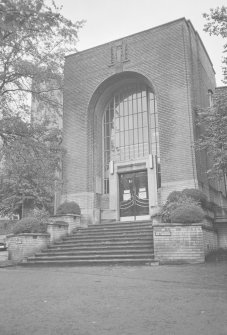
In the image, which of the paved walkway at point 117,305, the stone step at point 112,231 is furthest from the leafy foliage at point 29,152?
the paved walkway at point 117,305

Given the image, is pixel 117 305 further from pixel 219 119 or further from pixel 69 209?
pixel 69 209

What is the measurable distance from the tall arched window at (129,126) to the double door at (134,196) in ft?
3.15

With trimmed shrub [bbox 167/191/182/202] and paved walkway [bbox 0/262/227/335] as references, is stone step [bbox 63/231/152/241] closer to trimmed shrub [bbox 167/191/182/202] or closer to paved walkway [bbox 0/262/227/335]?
trimmed shrub [bbox 167/191/182/202]

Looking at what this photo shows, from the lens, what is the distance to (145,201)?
1664 cm

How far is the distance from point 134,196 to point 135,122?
12.8 ft

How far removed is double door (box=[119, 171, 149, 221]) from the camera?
16.7 metres

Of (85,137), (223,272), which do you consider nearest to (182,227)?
(223,272)

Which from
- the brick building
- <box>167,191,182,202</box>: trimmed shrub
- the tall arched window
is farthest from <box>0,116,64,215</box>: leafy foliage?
the tall arched window

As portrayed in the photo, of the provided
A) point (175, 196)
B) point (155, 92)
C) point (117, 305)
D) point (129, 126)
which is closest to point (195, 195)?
point (175, 196)

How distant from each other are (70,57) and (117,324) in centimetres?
1774

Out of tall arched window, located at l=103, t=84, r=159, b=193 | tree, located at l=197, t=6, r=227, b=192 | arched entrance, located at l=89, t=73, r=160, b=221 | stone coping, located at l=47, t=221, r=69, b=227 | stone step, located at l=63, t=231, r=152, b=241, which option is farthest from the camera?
tall arched window, located at l=103, t=84, r=159, b=193

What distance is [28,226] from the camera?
43.9 ft

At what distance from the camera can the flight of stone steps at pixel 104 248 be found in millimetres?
11133

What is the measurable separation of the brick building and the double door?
1.9 inches
